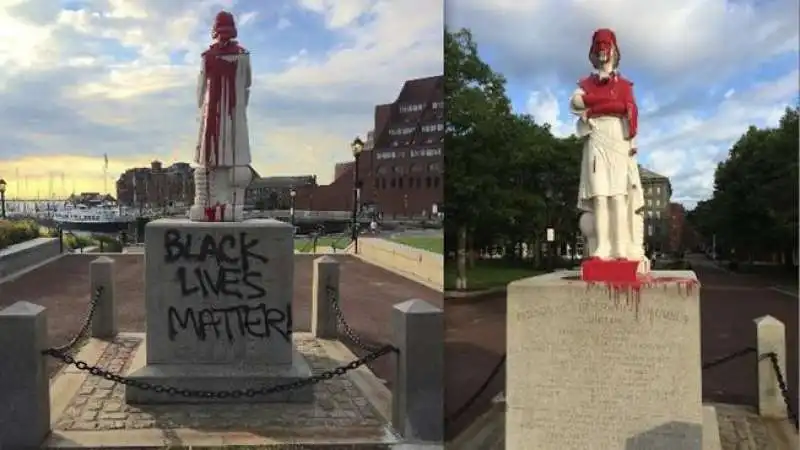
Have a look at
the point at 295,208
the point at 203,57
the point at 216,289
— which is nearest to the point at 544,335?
the point at 216,289

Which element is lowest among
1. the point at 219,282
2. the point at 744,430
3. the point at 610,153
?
the point at 744,430

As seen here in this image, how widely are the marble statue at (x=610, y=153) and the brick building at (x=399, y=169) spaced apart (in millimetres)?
3881

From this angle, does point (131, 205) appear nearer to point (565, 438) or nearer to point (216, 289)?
point (216, 289)

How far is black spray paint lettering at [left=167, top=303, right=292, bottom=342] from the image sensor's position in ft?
15.0

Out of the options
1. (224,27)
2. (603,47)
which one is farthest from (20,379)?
(603,47)

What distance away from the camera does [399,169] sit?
1123cm

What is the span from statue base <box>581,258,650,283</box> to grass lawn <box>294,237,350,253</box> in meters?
6.24

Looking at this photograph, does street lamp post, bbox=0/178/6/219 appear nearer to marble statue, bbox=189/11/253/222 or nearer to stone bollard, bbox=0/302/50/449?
marble statue, bbox=189/11/253/222

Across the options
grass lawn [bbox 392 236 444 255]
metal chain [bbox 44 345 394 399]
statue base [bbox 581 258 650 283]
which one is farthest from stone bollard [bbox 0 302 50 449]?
grass lawn [bbox 392 236 444 255]

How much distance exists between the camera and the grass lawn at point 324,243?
31.1 feet

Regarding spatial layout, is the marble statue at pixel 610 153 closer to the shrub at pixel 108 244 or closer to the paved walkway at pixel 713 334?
the paved walkway at pixel 713 334

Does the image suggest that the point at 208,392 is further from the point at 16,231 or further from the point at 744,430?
the point at 16,231

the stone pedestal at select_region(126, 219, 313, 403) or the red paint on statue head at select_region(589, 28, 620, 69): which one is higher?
the red paint on statue head at select_region(589, 28, 620, 69)

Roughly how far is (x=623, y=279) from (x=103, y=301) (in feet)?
16.0
